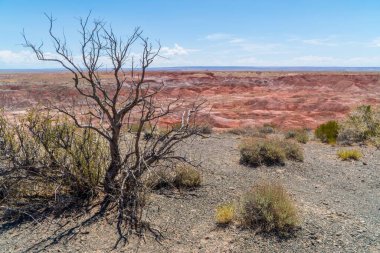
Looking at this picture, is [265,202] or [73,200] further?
[73,200]

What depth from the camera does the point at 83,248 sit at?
4738 mm

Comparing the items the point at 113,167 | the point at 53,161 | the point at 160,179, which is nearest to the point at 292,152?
the point at 160,179

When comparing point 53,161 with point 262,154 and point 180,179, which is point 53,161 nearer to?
point 180,179

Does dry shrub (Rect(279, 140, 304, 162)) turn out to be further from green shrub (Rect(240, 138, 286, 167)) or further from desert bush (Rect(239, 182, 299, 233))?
desert bush (Rect(239, 182, 299, 233))

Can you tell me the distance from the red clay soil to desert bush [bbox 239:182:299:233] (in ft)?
9.39

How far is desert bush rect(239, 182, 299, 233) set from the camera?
5.06 metres

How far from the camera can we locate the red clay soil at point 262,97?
2220 cm

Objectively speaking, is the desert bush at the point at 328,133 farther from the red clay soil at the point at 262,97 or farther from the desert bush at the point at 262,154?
the red clay soil at the point at 262,97

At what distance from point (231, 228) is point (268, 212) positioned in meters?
0.52

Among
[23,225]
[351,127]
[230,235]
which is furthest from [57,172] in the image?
[351,127]

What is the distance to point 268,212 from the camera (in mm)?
5125

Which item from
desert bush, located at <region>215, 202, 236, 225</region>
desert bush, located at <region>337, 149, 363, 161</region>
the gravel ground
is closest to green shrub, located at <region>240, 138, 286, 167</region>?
the gravel ground

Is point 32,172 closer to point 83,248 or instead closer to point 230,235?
point 83,248

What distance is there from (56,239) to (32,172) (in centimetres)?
144
